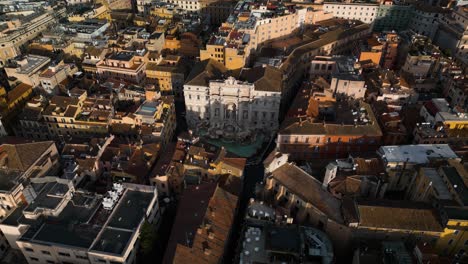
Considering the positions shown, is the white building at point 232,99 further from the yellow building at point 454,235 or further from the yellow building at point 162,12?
the yellow building at point 162,12

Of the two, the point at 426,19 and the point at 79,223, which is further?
the point at 426,19

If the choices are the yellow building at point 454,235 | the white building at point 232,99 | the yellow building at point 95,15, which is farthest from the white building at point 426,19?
the yellow building at point 95,15

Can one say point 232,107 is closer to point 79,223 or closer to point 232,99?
point 232,99

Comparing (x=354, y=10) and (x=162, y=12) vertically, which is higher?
(x=354, y=10)

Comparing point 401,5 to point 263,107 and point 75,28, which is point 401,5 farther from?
point 75,28

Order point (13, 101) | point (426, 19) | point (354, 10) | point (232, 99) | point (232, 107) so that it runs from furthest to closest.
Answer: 1. point (354, 10)
2. point (426, 19)
3. point (232, 107)
4. point (13, 101)
5. point (232, 99)

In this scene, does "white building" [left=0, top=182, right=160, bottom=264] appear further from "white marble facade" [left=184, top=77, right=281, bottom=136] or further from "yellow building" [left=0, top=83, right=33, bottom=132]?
"yellow building" [left=0, top=83, right=33, bottom=132]

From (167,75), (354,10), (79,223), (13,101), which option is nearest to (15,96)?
(13,101)
